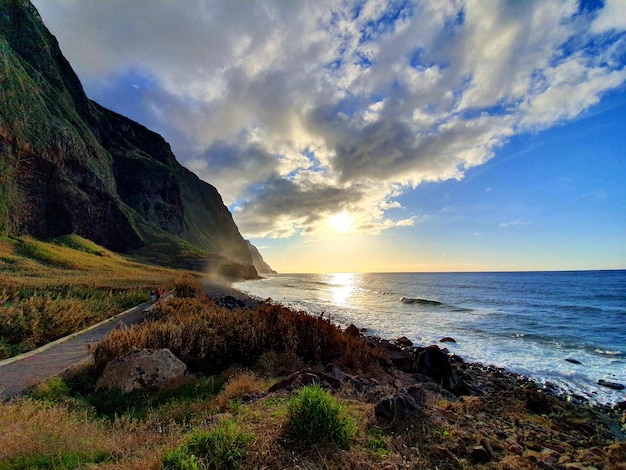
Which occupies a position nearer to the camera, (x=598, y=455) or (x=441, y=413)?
(x=598, y=455)

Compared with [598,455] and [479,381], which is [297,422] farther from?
[479,381]

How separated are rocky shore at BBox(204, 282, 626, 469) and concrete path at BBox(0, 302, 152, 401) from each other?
4.72 metres

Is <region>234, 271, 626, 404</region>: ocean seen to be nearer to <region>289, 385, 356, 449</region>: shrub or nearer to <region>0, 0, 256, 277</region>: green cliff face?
<region>289, 385, 356, 449</region>: shrub

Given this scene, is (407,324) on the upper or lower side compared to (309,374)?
lower

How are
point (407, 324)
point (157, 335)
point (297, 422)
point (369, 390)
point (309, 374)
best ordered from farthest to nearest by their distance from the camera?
point (407, 324) < point (157, 335) < point (369, 390) < point (309, 374) < point (297, 422)

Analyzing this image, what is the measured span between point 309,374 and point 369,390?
4.79ft

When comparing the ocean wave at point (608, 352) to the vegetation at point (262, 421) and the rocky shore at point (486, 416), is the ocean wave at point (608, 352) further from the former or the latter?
the vegetation at point (262, 421)

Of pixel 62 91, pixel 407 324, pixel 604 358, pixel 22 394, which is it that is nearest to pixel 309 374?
pixel 22 394

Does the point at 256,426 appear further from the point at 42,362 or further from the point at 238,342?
the point at 42,362

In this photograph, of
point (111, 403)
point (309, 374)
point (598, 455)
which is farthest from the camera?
point (309, 374)

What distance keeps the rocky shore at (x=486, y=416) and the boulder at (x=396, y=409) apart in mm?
13

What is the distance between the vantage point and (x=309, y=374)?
245 inches

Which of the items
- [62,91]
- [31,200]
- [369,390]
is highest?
[62,91]

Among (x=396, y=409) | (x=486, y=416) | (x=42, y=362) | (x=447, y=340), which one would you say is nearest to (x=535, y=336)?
(x=447, y=340)
